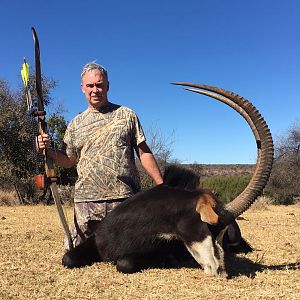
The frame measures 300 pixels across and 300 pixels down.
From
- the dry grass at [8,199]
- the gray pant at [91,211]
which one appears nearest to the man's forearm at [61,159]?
the gray pant at [91,211]

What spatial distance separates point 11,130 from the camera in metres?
18.0

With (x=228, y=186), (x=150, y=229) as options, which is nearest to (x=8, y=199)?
(x=228, y=186)

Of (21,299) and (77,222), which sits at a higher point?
(77,222)

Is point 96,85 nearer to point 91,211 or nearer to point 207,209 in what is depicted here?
point 91,211

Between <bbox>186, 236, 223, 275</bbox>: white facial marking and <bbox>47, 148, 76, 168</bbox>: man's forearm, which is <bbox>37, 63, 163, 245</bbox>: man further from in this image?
<bbox>186, 236, 223, 275</bbox>: white facial marking

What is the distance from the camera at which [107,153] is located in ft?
16.4

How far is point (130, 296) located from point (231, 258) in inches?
75.9

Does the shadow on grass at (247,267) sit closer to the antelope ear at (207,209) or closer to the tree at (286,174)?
the antelope ear at (207,209)

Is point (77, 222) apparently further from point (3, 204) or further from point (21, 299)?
point (3, 204)

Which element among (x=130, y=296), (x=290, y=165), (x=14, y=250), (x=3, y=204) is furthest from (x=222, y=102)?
(x=290, y=165)

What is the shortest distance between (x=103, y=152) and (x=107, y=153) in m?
0.05

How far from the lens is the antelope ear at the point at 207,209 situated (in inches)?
153

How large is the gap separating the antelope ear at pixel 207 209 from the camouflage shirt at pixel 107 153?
1.10 meters

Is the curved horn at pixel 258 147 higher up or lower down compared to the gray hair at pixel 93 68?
lower down
